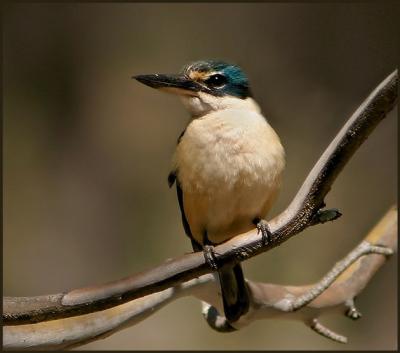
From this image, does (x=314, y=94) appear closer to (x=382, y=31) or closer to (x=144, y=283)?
(x=382, y=31)

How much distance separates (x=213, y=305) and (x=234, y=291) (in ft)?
0.40

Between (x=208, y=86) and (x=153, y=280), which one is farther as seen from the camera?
(x=208, y=86)

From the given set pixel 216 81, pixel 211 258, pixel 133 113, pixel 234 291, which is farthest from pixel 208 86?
pixel 133 113

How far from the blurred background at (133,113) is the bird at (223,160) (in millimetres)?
1443

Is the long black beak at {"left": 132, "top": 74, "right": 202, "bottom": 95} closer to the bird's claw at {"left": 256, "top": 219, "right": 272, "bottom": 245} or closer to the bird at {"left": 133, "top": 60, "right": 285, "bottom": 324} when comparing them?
the bird at {"left": 133, "top": 60, "right": 285, "bottom": 324}

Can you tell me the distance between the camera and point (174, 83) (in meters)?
1.60

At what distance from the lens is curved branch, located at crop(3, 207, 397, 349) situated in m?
1.36

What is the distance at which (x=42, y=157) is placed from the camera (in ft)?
11.0

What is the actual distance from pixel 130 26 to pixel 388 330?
6.04 feet

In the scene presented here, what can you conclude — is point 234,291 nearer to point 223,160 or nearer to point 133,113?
point 223,160

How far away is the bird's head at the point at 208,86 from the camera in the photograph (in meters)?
1.62

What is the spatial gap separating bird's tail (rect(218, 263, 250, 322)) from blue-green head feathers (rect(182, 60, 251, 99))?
0.41 m

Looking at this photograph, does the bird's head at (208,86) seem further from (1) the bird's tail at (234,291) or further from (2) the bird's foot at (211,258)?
(2) the bird's foot at (211,258)

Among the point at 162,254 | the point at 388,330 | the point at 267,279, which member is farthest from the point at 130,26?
the point at 388,330
